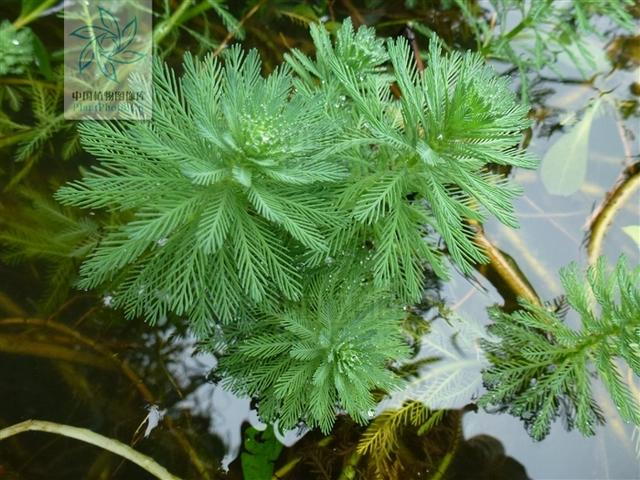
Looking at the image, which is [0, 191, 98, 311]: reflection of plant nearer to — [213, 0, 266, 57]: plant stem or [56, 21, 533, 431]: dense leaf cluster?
[56, 21, 533, 431]: dense leaf cluster

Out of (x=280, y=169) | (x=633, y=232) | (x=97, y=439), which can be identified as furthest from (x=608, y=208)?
(x=97, y=439)

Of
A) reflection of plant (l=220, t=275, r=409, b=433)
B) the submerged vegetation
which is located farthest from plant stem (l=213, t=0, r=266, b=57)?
reflection of plant (l=220, t=275, r=409, b=433)

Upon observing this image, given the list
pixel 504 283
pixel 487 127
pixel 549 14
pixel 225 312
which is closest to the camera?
pixel 487 127

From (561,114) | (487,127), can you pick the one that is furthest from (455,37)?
(487,127)

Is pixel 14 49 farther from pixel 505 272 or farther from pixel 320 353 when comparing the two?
pixel 505 272

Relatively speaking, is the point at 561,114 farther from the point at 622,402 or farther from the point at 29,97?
the point at 29,97

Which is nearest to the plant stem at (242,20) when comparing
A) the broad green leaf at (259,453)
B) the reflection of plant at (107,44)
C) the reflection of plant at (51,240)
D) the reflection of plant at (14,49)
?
the reflection of plant at (107,44)
